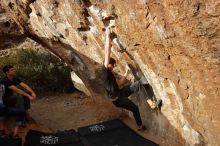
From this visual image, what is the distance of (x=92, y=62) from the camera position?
1014 centimetres

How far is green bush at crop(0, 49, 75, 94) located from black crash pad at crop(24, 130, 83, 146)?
5.10 metres

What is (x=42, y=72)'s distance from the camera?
15.0 metres

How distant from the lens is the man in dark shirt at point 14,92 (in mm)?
8859

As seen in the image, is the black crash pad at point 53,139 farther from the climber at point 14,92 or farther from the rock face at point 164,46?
the rock face at point 164,46

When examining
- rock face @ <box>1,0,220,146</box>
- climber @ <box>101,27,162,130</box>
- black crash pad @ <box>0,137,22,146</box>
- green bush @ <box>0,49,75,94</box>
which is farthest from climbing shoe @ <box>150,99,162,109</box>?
green bush @ <box>0,49,75,94</box>

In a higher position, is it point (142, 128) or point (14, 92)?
point (14, 92)

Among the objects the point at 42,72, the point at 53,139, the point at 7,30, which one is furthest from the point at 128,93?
the point at 7,30

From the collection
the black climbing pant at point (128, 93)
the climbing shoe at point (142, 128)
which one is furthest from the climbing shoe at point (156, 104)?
the climbing shoe at point (142, 128)

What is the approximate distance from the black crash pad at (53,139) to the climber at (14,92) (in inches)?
25.6

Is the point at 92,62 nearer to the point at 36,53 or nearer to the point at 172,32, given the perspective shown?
the point at 172,32

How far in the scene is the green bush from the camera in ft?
48.3

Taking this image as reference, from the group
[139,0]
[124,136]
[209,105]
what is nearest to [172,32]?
[139,0]

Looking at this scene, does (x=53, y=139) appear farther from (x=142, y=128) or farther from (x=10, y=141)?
(x=142, y=128)

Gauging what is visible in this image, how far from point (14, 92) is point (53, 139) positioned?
1.29m
